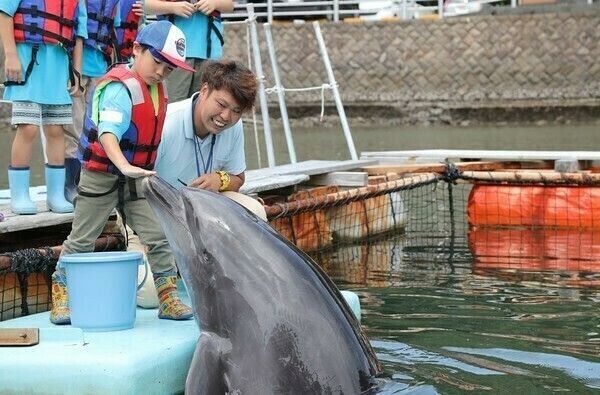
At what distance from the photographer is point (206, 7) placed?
871 cm

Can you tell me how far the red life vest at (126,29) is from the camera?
806 centimetres

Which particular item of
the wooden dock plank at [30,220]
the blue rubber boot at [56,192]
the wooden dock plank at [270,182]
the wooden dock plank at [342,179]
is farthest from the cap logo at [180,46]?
the wooden dock plank at [342,179]

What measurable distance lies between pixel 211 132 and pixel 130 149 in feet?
1.71

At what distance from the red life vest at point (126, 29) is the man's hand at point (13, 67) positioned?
39.1 inches

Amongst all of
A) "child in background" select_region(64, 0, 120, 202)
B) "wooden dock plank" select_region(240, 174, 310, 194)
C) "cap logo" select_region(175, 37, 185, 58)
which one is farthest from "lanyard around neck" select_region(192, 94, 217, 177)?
"wooden dock plank" select_region(240, 174, 310, 194)

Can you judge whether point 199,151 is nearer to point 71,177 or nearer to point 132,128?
point 132,128

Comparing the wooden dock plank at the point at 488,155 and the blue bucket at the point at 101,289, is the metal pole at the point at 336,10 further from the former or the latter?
the blue bucket at the point at 101,289

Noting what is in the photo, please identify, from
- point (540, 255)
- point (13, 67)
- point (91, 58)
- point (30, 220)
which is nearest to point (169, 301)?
point (30, 220)

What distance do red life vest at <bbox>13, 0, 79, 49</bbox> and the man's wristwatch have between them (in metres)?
1.59

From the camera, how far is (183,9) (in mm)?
8578

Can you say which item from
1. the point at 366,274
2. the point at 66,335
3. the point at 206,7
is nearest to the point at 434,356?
the point at 66,335

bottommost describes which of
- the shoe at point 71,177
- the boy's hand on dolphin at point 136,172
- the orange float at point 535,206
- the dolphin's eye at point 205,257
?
the orange float at point 535,206

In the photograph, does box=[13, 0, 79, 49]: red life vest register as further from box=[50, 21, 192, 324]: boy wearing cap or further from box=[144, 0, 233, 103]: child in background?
box=[50, 21, 192, 324]: boy wearing cap

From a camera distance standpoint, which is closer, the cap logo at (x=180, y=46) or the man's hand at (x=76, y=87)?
the cap logo at (x=180, y=46)
